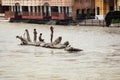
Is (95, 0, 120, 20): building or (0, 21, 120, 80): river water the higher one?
(95, 0, 120, 20): building

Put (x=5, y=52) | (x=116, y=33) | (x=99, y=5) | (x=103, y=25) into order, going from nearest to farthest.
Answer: (x=5, y=52) < (x=116, y=33) < (x=103, y=25) < (x=99, y=5)

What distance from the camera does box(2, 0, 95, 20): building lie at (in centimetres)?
8319

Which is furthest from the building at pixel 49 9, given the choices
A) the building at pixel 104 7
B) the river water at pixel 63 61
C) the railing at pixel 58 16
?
the river water at pixel 63 61

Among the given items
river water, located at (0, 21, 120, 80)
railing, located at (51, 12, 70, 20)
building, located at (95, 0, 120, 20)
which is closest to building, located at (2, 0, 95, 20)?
railing, located at (51, 12, 70, 20)

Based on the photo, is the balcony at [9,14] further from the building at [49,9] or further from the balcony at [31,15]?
the balcony at [31,15]

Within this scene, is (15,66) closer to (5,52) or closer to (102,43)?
(5,52)

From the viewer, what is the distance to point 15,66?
3428 cm

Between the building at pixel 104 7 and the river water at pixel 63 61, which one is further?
the building at pixel 104 7

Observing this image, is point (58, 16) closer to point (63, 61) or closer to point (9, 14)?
point (9, 14)

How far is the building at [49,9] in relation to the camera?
83.2 meters

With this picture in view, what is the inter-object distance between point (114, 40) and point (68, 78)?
25.1m

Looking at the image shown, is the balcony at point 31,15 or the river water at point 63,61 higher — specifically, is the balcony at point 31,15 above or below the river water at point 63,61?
above

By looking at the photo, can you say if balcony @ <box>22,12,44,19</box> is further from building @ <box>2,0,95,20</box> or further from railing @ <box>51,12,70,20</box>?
railing @ <box>51,12,70,20</box>

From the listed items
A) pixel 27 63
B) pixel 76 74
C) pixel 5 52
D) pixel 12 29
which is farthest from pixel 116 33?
pixel 76 74
